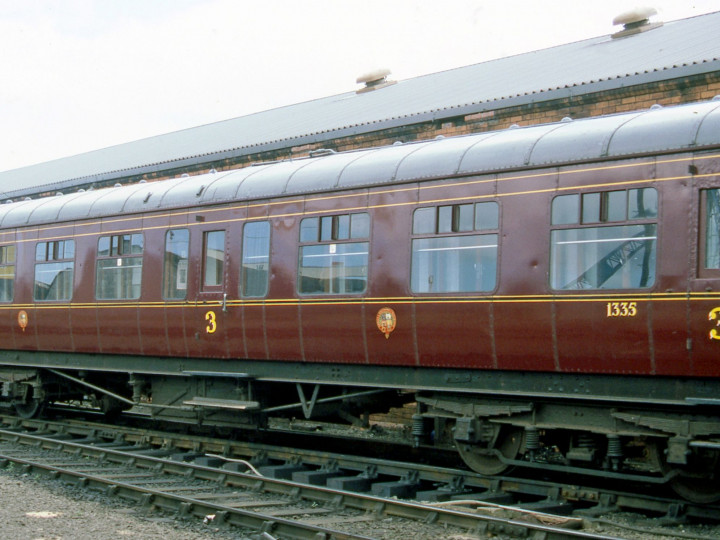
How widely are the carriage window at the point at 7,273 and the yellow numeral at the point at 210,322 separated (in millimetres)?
4792

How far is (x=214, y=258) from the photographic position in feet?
40.1

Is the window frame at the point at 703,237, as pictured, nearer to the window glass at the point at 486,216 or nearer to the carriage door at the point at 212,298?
the window glass at the point at 486,216

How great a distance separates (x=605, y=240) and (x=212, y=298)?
5.48 m

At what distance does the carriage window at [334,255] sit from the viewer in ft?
34.7

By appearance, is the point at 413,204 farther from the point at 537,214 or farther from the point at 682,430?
the point at 682,430

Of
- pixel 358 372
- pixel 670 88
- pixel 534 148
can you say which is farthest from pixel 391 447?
pixel 670 88

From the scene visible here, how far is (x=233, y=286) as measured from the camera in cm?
1194

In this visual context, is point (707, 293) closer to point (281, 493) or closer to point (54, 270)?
point (281, 493)

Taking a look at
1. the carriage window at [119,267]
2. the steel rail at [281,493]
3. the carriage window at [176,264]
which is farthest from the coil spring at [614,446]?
the carriage window at [119,267]

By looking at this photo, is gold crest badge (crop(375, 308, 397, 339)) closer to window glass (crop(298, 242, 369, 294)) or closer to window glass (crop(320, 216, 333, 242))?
window glass (crop(298, 242, 369, 294))

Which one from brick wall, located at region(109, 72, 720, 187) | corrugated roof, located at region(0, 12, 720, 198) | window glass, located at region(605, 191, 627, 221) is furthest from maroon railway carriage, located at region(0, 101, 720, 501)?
corrugated roof, located at region(0, 12, 720, 198)

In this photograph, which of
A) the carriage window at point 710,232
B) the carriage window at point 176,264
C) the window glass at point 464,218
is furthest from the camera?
the carriage window at point 176,264

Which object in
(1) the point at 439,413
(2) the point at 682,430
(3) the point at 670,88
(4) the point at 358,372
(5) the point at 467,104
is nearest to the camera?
(2) the point at 682,430

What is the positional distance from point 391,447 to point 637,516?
452cm
